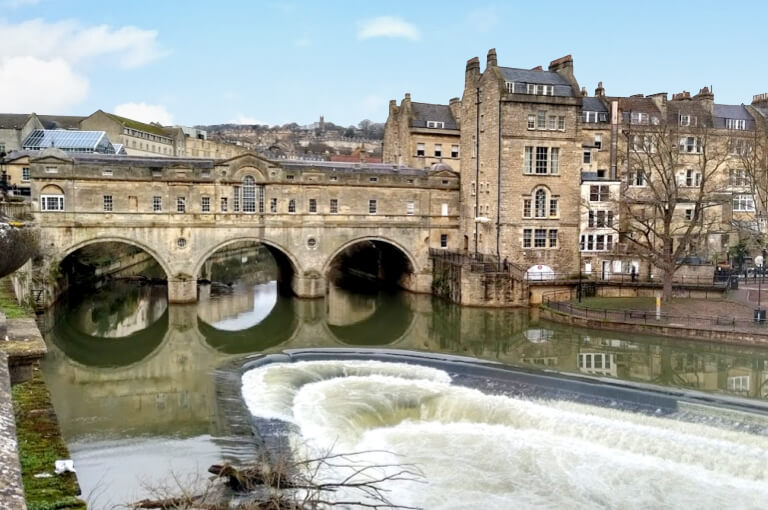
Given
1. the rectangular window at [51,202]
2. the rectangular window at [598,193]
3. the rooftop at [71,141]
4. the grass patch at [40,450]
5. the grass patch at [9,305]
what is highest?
the rooftop at [71,141]

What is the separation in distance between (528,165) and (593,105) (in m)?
11.9

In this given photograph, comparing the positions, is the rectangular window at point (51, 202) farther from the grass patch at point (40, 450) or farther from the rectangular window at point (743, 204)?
the rectangular window at point (743, 204)

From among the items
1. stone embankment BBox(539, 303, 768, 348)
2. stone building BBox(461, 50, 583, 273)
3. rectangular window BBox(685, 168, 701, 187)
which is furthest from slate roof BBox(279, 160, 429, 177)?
rectangular window BBox(685, 168, 701, 187)

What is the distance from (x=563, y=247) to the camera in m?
38.4

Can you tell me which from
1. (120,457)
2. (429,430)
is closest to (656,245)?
(429,430)

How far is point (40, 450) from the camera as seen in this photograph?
10.2 m

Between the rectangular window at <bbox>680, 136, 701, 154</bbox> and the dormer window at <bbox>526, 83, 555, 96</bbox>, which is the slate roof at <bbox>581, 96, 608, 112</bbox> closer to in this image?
the rectangular window at <bbox>680, 136, 701, 154</bbox>

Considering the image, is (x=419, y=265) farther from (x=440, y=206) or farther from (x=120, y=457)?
(x=120, y=457)

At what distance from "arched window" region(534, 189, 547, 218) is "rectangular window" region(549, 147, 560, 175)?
123 centimetres

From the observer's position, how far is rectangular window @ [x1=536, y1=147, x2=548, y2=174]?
37.8 m

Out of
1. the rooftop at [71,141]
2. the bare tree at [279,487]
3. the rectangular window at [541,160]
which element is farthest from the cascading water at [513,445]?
the rooftop at [71,141]

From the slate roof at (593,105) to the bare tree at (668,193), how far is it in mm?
3216

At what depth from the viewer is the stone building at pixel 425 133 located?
166 ft

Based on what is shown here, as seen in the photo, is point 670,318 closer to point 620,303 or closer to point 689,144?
point 620,303
